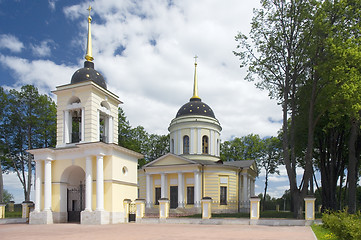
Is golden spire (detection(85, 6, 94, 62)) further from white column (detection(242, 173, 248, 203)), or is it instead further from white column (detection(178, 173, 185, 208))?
white column (detection(242, 173, 248, 203))

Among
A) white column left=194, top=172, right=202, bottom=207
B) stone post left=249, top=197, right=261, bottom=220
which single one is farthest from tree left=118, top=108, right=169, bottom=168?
stone post left=249, top=197, right=261, bottom=220

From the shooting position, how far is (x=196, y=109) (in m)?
35.3

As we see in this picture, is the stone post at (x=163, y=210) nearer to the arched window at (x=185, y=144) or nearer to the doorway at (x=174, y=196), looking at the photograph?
the doorway at (x=174, y=196)

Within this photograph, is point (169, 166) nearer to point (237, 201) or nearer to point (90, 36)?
point (237, 201)

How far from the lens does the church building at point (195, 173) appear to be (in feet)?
98.2

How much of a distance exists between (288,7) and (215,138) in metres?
17.8

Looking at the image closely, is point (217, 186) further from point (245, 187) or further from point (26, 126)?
point (26, 126)

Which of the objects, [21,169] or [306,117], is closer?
[306,117]

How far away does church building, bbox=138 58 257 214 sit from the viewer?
29.9m

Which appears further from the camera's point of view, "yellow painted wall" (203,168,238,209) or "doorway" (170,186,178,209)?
"doorway" (170,186,178,209)

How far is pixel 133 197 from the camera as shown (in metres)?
21.8

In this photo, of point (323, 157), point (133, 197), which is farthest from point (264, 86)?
point (133, 197)

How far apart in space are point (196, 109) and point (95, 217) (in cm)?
1908

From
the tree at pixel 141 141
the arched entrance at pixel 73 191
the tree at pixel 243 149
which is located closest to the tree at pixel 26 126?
the tree at pixel 141 141
